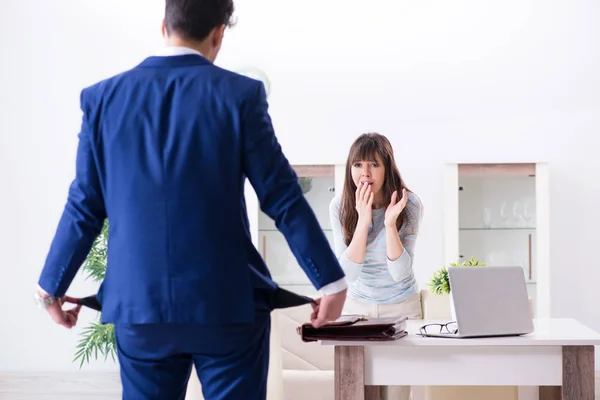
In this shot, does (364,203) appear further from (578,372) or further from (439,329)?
(578,372)

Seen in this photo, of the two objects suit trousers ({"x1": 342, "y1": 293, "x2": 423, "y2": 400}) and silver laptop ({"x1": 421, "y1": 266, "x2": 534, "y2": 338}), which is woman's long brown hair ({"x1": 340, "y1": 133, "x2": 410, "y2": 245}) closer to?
suit trousers ({"x1": 342, "y1": 293, "x2": 423, "y2": 400})

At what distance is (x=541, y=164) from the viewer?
441 centimetres

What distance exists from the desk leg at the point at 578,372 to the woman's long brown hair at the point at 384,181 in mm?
855

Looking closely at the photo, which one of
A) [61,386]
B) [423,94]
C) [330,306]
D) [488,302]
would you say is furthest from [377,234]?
[61,386]

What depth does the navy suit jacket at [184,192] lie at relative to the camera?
1365 millimetres

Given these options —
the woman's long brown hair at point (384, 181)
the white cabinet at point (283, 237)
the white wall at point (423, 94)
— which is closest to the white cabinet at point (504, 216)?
the white wall at point (423, 94)

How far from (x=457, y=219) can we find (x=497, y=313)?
2.35m

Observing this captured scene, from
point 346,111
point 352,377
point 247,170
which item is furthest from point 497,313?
point 346,111

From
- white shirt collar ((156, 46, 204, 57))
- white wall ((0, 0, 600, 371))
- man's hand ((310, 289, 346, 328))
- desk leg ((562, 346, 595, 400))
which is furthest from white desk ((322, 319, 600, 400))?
white wall ((0, 0, 600, 371))

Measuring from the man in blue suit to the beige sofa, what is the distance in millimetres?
1211

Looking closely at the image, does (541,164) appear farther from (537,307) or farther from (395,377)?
(395,377)

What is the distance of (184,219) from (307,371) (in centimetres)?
223

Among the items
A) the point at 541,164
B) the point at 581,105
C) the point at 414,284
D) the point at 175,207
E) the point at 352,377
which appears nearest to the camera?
the point at 175,207

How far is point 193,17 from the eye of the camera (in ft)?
4.75
